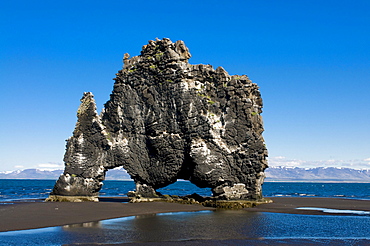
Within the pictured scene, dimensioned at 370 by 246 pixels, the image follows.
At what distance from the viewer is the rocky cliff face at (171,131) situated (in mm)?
43906

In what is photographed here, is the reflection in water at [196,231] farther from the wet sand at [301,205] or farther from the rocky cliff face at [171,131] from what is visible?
the rocky cliff face at [171,131]

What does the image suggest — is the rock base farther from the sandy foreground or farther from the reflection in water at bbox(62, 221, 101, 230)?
the reflection in water at bbox(62, 221, 101, 230)

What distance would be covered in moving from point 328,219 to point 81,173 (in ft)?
90.1

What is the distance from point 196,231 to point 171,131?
2126 cm

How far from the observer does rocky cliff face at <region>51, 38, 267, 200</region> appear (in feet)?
144

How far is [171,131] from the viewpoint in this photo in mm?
44969

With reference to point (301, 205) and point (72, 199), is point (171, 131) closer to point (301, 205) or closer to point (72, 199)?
point (72, 199)

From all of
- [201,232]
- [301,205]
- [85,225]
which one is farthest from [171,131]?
[201,232]

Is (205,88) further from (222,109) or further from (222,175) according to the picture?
(222,175)

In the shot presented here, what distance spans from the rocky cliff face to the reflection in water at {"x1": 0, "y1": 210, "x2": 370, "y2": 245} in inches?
461

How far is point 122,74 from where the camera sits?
157 feet

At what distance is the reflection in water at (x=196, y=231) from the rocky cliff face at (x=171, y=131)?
38.5 ft

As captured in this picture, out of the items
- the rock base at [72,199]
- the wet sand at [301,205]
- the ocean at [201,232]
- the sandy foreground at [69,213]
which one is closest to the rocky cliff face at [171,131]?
the rock base at [72,199]

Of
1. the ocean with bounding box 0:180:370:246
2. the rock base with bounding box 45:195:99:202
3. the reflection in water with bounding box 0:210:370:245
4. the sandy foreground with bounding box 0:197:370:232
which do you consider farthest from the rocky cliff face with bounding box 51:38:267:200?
the ocean with bounding box 0:180:370:246
